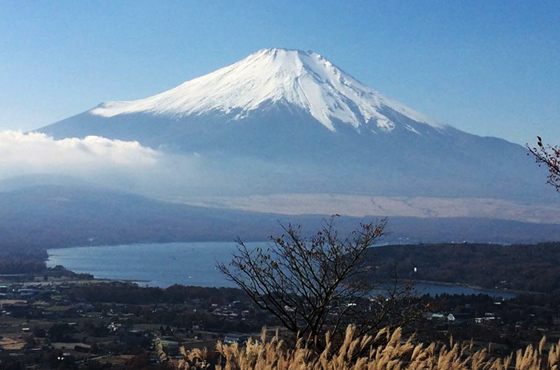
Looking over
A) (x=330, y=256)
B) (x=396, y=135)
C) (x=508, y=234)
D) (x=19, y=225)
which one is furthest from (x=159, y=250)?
(x=330, y=256)

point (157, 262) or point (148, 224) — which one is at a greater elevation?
point (148, 224)

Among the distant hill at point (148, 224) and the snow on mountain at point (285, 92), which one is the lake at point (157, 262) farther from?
the snow on mountain at point (285, 92)

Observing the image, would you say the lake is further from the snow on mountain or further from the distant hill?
the snow on mountain

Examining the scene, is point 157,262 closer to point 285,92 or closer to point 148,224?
point 148,224

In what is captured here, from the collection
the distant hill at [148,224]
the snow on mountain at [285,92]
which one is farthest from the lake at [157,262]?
the snow on mountain at [285,92]

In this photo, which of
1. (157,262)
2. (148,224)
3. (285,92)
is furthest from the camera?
(285,92)

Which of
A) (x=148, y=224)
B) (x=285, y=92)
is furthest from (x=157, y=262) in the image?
(x=285, y=92)

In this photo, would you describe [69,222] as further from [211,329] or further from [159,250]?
[211,329]
